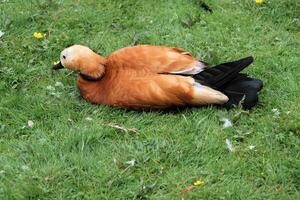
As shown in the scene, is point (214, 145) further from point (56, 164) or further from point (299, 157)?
point (56, 164)

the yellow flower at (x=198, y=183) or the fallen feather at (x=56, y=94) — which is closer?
the yellow flower at (x=198, y=183)

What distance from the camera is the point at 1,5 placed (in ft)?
21.1

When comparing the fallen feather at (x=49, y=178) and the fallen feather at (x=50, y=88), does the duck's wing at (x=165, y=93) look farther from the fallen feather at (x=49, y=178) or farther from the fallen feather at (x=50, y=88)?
the fallen feather at (x=49, y=178)

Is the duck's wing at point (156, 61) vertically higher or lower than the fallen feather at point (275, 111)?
higher

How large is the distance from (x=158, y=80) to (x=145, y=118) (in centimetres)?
34

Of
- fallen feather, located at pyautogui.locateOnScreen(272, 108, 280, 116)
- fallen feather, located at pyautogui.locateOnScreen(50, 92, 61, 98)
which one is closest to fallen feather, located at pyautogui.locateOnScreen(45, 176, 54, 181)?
fallen feather, located at pyautogui.locateOnScreen(50, 92, 61, 98)

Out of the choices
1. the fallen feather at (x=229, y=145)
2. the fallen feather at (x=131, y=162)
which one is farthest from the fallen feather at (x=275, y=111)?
the fallen feather at (x=131, y=162)

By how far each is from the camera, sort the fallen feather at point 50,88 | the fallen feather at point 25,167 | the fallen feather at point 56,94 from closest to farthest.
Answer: the fallen feather at point 25,167
the fallen feather at point 56,94
the fallen feather at point 50,88

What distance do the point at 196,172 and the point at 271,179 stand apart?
546 mm

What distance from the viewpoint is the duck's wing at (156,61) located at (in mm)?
4742

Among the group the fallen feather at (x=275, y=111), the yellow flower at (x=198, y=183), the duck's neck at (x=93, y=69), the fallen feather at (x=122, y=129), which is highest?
the duck's neck at (x=93, y=69)

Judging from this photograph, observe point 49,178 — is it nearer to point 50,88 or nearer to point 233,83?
point 50,88

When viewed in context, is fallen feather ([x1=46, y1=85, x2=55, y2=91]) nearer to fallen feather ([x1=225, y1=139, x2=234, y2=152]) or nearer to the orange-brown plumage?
the orange-brown plumage

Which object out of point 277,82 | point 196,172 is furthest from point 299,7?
point 196,172
